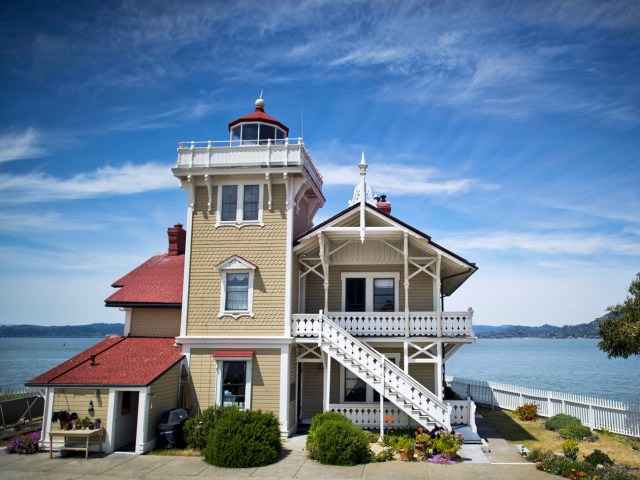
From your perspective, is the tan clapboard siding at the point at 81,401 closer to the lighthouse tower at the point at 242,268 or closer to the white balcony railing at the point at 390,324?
the lighthouse tower at the point at 242,268

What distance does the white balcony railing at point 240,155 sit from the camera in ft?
64.3

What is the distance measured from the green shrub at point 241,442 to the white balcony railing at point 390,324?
13.7 feet

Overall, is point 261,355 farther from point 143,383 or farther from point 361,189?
point 361,189

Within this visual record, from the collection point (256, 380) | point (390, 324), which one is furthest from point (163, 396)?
point (390, 324)

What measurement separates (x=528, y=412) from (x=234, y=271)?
13.7m

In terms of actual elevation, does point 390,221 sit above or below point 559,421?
above

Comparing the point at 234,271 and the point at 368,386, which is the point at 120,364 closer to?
the point at 234,271

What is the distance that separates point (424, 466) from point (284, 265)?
27.2 ft

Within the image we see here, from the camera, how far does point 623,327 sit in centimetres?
1914

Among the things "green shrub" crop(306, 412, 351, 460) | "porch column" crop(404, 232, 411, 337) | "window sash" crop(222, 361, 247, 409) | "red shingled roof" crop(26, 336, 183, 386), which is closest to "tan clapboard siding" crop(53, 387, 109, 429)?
"red shingled roof" crop(26, 336, 183, 386)

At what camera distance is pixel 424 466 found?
47.7 feet

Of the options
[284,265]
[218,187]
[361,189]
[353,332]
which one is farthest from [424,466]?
[218,187]

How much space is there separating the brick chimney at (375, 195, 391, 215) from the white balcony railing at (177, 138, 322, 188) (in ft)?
16.7

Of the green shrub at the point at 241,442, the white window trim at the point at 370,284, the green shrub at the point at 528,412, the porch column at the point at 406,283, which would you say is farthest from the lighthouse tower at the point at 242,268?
the green shrub at the point at 528,412
